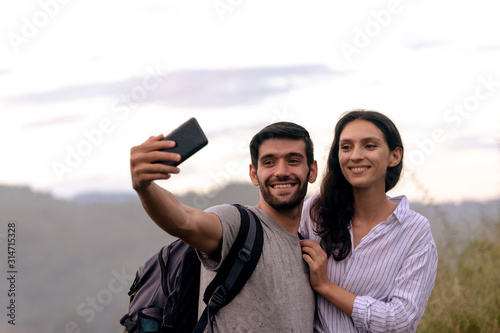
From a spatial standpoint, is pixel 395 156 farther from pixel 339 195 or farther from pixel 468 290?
pixel 468 290

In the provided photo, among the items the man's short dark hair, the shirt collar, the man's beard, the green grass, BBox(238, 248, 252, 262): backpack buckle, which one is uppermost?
the man's short dark hair

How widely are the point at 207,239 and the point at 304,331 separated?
2.85ft

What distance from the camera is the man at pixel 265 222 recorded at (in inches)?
103

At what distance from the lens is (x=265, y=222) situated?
11.0 ft

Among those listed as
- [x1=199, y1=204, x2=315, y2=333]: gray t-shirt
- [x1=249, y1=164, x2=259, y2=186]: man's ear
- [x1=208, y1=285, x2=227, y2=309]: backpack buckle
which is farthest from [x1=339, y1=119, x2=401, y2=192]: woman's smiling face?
[x1=208, y1=285, x2=227, y2=309]: backpack buckle

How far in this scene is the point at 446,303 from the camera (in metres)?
5.57

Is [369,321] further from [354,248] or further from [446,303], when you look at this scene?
[446,303]

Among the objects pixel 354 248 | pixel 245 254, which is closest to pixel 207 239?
pixel 245 254

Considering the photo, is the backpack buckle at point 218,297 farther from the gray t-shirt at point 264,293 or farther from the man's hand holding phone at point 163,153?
the man's hand holding phone at point 163,153

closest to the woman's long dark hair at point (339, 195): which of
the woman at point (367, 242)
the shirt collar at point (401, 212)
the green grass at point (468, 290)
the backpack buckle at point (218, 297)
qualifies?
the woman at point (367, 242)

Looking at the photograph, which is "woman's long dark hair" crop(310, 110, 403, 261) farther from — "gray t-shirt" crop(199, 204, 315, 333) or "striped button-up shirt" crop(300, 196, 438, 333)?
"gray t-shirt" crop(199, 204, 315, 333)

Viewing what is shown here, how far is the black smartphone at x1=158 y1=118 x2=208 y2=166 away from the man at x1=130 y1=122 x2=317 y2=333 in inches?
2.1

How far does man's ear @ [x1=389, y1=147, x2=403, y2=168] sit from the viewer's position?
12.6 ft

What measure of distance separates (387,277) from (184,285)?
4.05 feet
